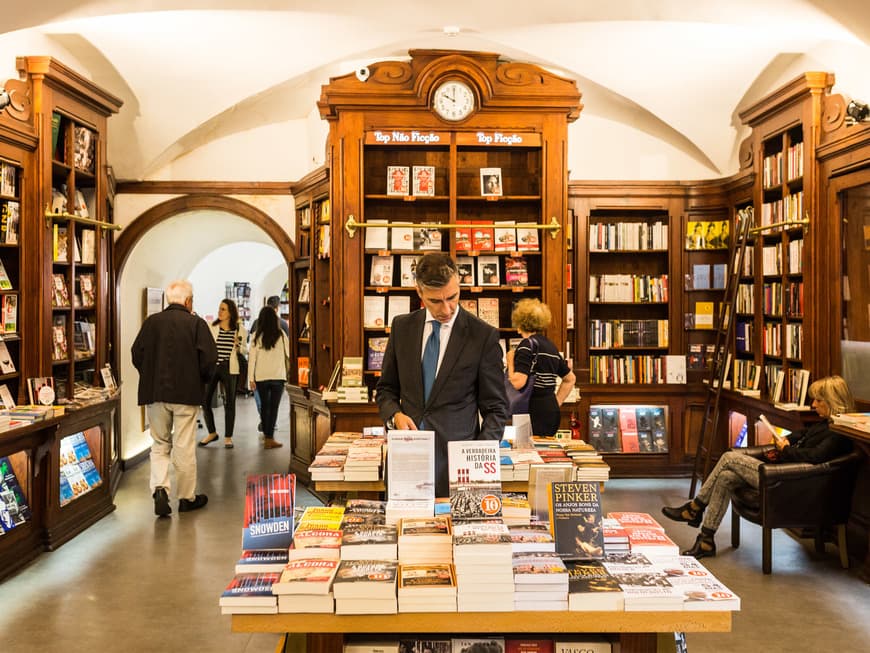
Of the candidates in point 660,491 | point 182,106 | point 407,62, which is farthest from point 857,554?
point 182,106

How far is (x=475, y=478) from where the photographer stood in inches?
104

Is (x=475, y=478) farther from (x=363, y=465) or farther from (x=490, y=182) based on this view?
(x=490, y=182)

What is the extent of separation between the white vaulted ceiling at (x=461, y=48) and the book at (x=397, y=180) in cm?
114

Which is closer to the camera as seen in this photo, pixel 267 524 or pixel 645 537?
pixel 267 524

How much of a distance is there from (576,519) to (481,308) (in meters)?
4.38

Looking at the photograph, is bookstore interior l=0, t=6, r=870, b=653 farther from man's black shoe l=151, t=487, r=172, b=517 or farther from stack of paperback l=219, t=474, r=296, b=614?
man's black shoe l=151, t=487, r=172, b=517

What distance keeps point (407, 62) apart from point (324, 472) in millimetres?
3860

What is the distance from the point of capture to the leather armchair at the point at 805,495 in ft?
16.9

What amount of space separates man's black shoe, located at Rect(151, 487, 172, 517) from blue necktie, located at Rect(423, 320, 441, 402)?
3.74 m

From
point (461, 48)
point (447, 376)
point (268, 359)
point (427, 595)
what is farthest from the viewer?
point (268, 359)

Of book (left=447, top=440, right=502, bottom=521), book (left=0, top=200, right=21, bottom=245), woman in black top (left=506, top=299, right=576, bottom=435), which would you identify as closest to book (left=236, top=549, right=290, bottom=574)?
book (left=447, top=440, right=502, bottom=521)

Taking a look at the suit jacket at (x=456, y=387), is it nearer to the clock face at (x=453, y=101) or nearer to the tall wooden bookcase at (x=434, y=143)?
the tall wooden bookcase at (x=434, y=143)

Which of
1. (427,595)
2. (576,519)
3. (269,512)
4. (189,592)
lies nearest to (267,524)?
(269,512)

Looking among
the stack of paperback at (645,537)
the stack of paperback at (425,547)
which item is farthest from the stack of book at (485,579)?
the stack of paperback at (645,537)
